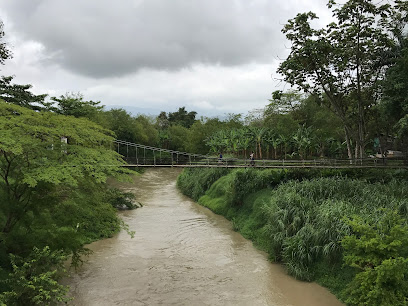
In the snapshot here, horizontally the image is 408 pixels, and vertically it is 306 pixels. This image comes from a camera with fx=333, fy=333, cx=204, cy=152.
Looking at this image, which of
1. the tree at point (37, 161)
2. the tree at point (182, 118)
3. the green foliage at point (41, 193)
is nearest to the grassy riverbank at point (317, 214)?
the green foliage at point (41, 193)

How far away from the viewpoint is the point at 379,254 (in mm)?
9297

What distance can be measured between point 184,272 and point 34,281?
6498 mm

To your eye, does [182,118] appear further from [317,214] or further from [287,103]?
[317,214]

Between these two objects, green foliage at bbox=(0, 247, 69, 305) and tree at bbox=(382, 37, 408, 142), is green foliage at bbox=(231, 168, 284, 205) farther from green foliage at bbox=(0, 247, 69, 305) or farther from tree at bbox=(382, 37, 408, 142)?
green foliage at bbox=(0, 247, 69, 305)

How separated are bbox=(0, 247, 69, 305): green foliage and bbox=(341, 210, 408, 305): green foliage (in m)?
7.90

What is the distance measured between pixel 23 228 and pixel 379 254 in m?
10.3

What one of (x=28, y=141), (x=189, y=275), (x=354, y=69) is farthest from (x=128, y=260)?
(x=354, y=69)

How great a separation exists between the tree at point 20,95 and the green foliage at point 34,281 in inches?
773

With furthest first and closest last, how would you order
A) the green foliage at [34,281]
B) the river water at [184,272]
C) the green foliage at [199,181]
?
the green foliage at [199,181], the river water at [184,272], the green foliage at [34,281]

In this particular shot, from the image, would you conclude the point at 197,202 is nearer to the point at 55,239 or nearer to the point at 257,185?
the point at 257,185

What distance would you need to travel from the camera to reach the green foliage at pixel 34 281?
7.79 metres

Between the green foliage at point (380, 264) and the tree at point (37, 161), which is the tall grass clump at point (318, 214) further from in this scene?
the tree at point (37, 161)

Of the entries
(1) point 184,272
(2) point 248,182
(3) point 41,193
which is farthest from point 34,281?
(2) point 248,182

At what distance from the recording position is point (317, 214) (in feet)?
44.3
